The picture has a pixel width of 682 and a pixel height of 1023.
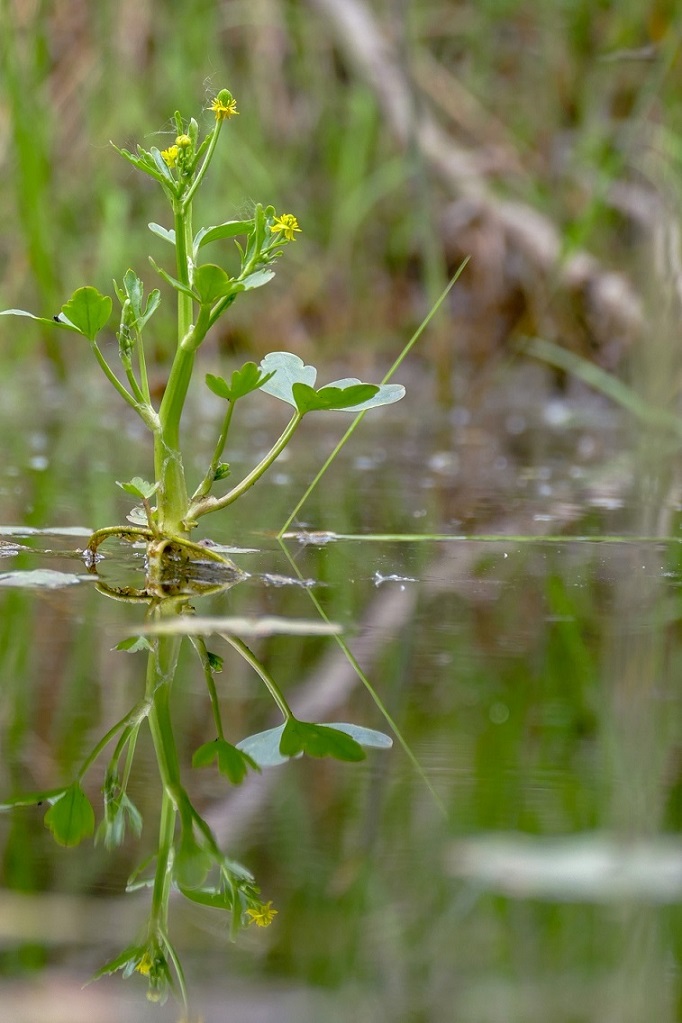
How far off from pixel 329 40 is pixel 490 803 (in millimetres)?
4421

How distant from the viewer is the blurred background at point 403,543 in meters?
0.43

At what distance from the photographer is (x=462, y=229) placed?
4031 mm

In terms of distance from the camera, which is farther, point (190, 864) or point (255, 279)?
point (255, 279)

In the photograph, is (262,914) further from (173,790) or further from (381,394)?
(381,394)

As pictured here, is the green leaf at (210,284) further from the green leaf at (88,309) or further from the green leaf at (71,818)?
the green leaf at (71,818)

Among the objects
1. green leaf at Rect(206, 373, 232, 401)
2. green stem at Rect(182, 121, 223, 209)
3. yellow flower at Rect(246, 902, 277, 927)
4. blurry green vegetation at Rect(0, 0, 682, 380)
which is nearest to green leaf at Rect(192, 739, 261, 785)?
yellow flower at Rect(246, 902, 277, 927)

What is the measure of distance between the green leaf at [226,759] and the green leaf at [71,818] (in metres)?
0.07

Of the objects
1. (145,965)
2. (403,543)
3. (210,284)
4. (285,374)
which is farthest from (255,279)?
(145,965)

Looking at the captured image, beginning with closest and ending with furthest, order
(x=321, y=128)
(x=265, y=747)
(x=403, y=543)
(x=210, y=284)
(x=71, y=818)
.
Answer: (x=71, y=818)
(x=265, y=747)
(x=210, y=284)
(x=403, y=543)
(x=321, y=128)

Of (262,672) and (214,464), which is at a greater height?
(214,464)

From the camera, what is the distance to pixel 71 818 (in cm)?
Result: 52

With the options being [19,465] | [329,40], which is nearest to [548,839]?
[19,465]

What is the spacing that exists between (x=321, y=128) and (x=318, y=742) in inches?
165

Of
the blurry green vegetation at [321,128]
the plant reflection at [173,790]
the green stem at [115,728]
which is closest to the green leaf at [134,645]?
the plant reflection at [173,790]
